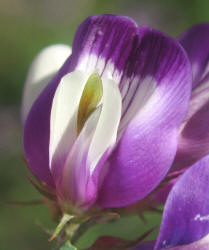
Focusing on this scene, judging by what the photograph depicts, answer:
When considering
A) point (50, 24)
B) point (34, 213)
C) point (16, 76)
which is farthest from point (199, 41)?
point (50, 24)

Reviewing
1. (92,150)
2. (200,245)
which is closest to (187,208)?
(200,245)

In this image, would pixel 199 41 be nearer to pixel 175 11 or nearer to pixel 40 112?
pixel 40 112

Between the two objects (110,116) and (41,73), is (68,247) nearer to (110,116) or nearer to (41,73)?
(110,116)

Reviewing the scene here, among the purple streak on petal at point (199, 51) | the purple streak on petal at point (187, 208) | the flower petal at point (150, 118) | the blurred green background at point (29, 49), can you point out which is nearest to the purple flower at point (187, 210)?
the purple streak on petal at point (187, 208)

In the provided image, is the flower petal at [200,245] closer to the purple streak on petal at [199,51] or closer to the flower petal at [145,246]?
the flower petal at [145,246]

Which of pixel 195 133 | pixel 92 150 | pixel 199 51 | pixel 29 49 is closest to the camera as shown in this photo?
pixel 92 150

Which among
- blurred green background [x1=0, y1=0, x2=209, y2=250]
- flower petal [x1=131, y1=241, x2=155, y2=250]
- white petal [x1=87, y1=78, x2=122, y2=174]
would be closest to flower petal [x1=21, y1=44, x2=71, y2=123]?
white petal [x1=87, y1=78, x2=122, y2=174]

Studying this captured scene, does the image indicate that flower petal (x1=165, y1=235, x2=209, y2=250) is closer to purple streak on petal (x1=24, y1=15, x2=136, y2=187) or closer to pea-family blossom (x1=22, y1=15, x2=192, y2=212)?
pea-family blossom (x1=22, y1=15, x2=192, y2=212)
